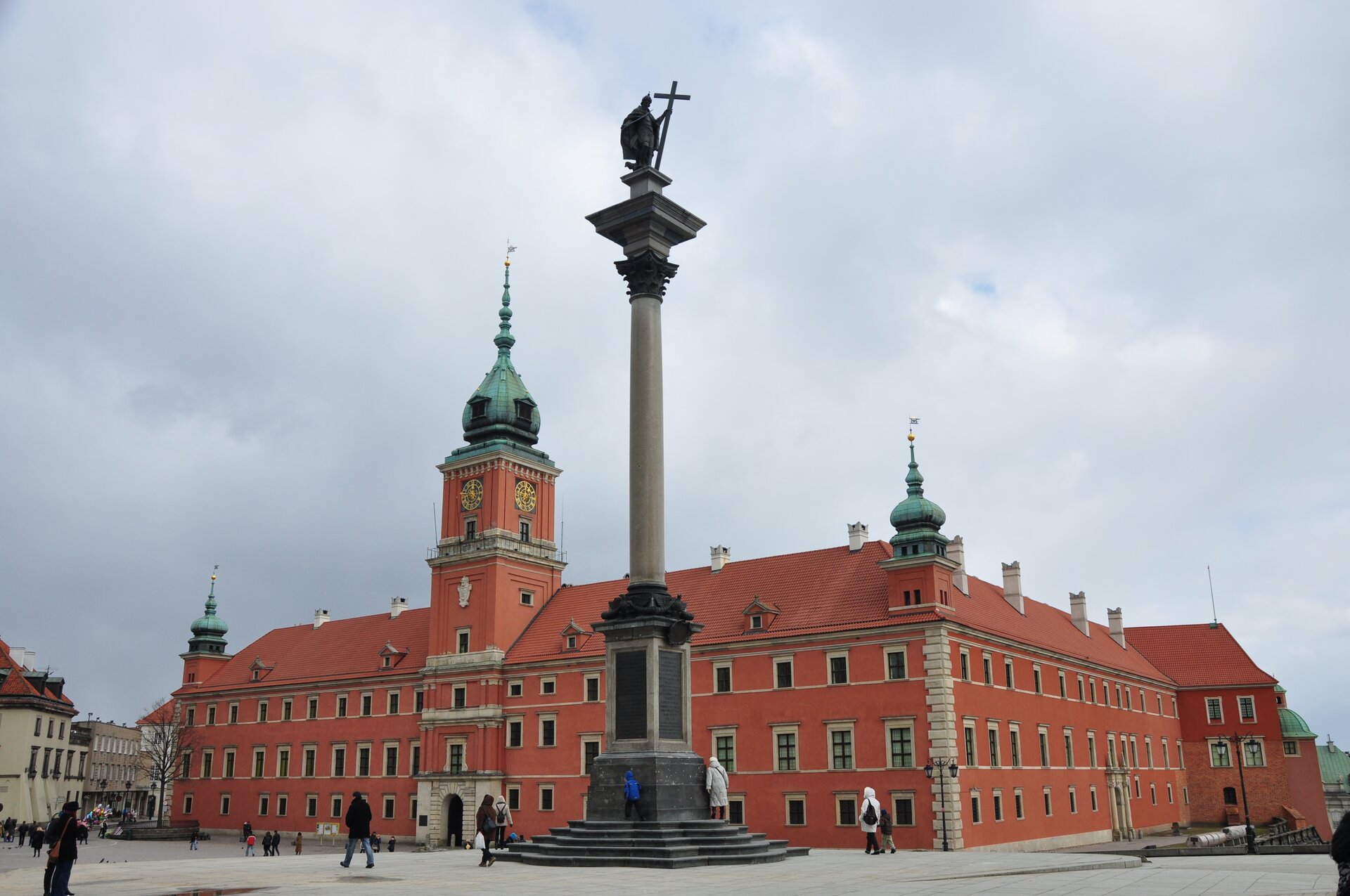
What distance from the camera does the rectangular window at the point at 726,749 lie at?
46156 millimetres

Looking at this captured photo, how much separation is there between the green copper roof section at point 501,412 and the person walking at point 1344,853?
A: 54225 mm

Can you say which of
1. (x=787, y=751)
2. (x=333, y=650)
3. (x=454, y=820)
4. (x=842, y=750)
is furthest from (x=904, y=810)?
(x=333, y=650)

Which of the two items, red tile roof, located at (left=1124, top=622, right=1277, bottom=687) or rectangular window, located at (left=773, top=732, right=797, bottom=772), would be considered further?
red tile roof, located at (left=1124, top=622, right=1277, bottom=687)

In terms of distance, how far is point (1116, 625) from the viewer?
69.2 meters

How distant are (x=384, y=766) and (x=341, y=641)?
11.3 m

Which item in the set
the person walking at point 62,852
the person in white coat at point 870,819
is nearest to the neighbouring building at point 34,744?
the person in white coat at point 870,819

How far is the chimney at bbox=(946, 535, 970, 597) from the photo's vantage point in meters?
47.8

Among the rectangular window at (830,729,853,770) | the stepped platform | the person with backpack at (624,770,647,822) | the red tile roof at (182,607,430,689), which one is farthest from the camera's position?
the red tile roof at (182,607,430,689)

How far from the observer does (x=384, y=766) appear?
6012 centimetres

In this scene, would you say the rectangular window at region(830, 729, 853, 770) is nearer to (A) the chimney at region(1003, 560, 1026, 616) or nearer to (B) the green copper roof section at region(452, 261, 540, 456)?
(A) the chimney at region(1003, 560, 1026, 616)

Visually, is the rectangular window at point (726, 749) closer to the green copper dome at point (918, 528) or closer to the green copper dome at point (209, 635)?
the green copper dome at point (918, 528)

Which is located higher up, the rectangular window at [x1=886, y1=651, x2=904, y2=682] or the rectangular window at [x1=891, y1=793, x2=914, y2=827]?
the rectangular window at [x1=886, y1=651, x2=904, y2=682]

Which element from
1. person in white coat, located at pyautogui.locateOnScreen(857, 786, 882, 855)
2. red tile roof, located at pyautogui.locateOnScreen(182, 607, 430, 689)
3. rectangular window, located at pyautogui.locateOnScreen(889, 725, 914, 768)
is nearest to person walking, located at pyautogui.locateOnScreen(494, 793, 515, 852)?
person in white coat, located at pyautogui.locateOnScreen(857, 786, 882, 855)

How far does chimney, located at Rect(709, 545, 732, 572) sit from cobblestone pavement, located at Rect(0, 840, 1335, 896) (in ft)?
104
